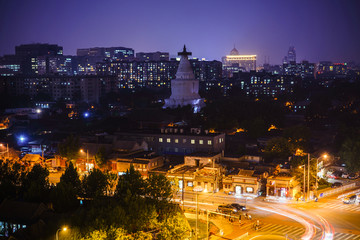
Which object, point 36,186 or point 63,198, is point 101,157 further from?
point 63,198

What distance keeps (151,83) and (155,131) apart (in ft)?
251

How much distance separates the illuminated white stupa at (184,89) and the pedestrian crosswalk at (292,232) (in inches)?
1651

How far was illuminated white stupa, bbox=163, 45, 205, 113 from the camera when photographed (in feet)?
218

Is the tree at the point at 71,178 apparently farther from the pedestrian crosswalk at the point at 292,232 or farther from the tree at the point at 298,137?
the tree at the point at 298,137

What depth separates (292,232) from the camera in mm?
23922

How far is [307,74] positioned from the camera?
17500 cm

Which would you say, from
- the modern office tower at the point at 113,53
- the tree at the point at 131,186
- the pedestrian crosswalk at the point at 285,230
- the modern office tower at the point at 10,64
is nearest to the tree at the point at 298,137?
the pedestrian crosswalk at the point at 285,230

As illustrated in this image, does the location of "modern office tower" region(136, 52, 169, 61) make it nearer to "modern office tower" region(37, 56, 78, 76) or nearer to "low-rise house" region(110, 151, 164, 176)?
"modern office tower" region(37, 56, 78, 76)

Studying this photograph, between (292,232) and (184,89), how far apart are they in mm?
44921

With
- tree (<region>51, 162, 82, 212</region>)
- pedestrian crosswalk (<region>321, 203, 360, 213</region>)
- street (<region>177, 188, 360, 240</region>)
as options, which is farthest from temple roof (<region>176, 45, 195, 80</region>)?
tree (<region>51, 162, 82, 212</region>)

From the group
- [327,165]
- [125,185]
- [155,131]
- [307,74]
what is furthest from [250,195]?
[307,74]

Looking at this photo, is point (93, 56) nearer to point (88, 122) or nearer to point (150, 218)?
point (88, 122)

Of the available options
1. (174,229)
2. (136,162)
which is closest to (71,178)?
(136,162)

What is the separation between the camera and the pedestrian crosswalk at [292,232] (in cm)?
2320
